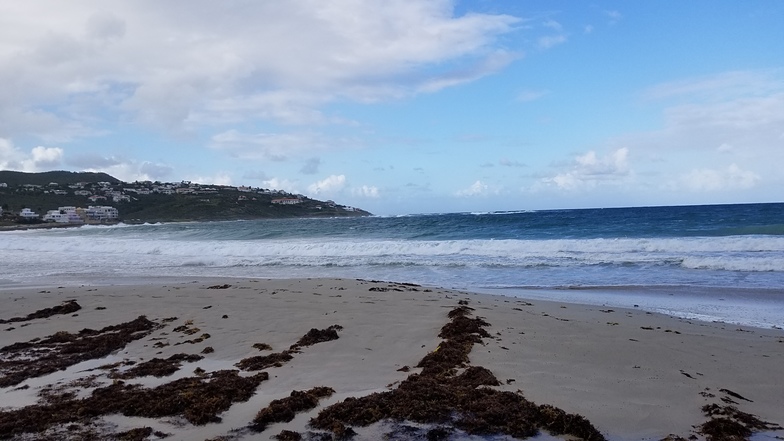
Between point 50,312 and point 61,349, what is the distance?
129 inches

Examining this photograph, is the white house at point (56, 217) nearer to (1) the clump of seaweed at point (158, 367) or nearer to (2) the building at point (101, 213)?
(2) the building at point (101, 213)

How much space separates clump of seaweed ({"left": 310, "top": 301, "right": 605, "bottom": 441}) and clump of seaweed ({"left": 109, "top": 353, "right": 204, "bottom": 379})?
2494mm

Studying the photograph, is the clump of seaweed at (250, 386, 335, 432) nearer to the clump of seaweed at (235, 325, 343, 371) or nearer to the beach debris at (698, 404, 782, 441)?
the clump of seaweed at (235, 325, 343, 371)

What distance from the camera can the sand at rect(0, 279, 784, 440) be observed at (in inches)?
169

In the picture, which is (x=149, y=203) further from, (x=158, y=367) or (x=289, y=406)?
(x=289, y=406)

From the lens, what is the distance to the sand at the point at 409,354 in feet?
14.1

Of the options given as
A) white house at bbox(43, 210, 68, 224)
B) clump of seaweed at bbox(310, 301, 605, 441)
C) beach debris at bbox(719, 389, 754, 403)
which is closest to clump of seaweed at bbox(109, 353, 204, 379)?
clump of seaweed at bbox(310, 301, 605, 441)

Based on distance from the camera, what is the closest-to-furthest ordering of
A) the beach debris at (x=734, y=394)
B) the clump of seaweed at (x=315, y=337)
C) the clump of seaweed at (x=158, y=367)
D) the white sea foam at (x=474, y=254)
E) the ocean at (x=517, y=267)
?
the beach debris at (x=734, y=394) → the clump of seaweed at (x=158, y=367) → the clump of seaweed at (x=315, y=337) → the ocean at (x=517, y=267) → the white sea foam at (x=474, y=254)

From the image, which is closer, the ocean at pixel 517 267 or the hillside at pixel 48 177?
the ocean at pixel 517 267

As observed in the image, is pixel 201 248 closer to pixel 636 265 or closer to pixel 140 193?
pixel 636 265

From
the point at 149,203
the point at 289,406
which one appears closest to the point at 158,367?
the point at 289,406

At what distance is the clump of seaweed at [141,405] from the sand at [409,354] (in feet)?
0.27

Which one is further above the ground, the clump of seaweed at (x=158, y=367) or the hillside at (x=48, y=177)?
the hillside at (x=48, y=177)

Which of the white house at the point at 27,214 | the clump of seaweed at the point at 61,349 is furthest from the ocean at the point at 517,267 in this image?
the white house at the point at 27,214
